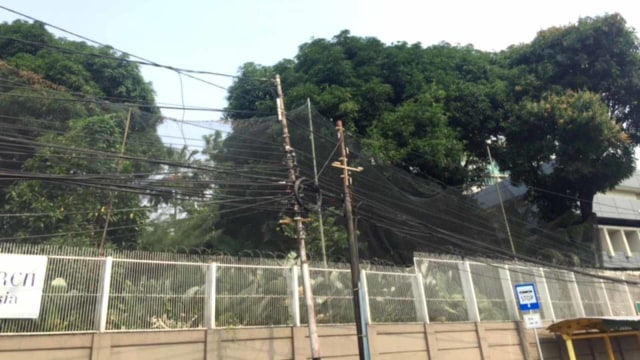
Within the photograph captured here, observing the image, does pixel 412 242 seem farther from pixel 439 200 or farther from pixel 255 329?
pixel 255 329

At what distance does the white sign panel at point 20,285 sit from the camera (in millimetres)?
7332

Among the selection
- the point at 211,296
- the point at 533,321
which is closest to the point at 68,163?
the point at 211,296

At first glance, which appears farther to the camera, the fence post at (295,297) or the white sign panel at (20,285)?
the fence post at (295,297)

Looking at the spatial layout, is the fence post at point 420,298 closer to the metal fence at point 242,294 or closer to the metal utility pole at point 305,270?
the metal fence at point 242,294

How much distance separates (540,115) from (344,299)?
14.8m

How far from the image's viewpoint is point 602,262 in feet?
74.8

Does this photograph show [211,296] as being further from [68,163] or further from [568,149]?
[568,149]

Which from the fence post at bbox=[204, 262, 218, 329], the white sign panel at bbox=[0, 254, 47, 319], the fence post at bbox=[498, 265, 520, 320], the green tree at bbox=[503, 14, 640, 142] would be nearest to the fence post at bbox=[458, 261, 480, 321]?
the fence post at bbox=[498, 265, 520, 320]

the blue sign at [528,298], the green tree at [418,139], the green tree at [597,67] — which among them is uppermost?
the green tree at [597,67]

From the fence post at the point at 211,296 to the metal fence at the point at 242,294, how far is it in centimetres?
2

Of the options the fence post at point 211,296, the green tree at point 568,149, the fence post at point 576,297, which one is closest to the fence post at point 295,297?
the fence post at point 211,296

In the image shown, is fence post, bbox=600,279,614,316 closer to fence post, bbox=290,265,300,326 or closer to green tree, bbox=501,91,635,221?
green tree, bbox=501,91,635,221

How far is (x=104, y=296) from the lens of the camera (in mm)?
8117

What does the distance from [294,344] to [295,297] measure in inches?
38.1
